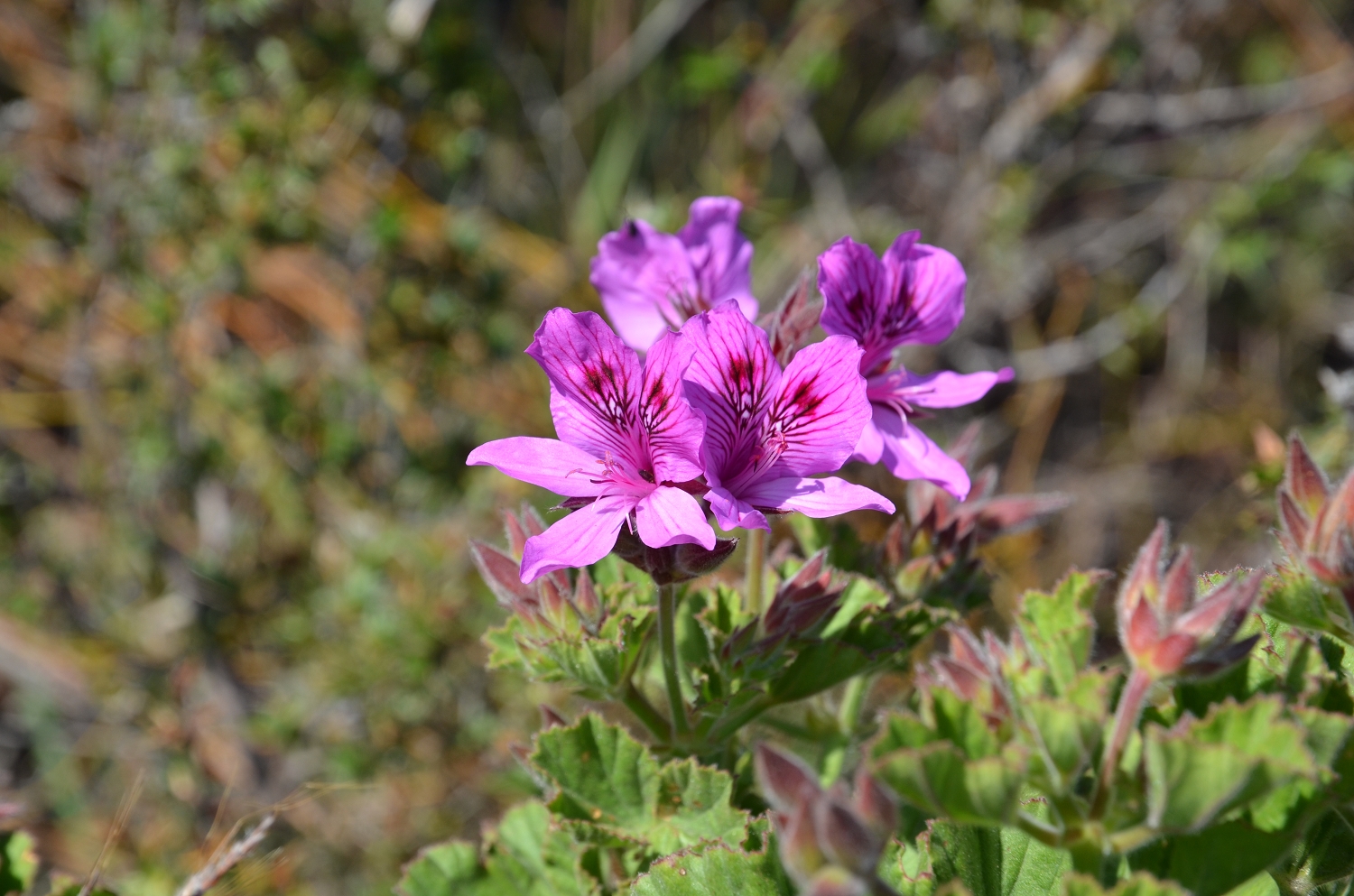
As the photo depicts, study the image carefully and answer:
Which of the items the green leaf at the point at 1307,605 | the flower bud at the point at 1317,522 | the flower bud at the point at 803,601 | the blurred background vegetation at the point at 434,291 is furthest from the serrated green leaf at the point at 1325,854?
the blurred background vegetation at the point at 434,291

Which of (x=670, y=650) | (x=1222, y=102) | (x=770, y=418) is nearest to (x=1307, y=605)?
(x=770, y=418)

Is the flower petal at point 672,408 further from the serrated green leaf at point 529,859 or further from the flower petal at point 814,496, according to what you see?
the serrated green leaf at point 529,859

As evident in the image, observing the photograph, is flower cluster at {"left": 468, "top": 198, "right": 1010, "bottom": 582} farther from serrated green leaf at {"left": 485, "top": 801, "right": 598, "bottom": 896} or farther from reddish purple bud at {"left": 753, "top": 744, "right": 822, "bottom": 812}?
serrated green leaf at {"left": 485, "top": 801, "right": 598, "bottom": 896}

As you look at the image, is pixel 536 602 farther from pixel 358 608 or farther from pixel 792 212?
pixel 792 212

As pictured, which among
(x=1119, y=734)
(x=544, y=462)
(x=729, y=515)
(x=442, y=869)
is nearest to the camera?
(x=1119, y=734)

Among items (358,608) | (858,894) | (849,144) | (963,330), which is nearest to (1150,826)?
(858,894)

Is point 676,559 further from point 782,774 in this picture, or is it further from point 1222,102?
point 1222,102
